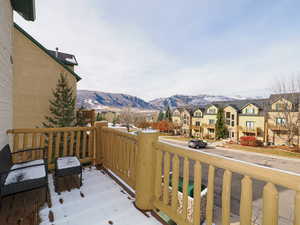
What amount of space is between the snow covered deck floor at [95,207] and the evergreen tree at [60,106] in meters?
4.83

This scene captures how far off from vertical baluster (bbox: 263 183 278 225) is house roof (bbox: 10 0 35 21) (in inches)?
243

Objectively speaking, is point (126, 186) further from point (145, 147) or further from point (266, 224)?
point (266, 224)

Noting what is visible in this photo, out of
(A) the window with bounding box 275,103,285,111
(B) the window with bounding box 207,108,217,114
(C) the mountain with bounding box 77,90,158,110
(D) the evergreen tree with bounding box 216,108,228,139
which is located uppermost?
(C) the mountain with bounding box 77,90,158,110

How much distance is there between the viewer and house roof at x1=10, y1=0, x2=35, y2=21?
12.8 feet

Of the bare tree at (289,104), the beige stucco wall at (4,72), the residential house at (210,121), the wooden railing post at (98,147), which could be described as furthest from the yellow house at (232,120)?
the beige stucco wall at (4,72)

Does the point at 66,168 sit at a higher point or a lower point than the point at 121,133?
lower

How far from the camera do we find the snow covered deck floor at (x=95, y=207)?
1.72m

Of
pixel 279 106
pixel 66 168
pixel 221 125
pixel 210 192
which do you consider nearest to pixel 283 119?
pixel 279 106

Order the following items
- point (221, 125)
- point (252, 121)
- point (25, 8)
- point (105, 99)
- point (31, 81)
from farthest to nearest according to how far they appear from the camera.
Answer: point (105, 99) < point (221, 125) < point (252, 121) < point (31, 81) < point (25, 8)

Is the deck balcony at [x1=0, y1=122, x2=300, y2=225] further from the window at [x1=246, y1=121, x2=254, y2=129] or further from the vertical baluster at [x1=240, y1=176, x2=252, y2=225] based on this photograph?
the window at [x1=246, y1=121, x2=254, y2=129]

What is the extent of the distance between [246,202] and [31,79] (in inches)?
301

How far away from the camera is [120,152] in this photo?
2617 mm

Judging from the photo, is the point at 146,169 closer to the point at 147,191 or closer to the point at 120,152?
the point at 147,191

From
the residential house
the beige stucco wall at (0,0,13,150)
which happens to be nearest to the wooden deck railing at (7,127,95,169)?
the beige stucco wall at (0,0,13,150)
